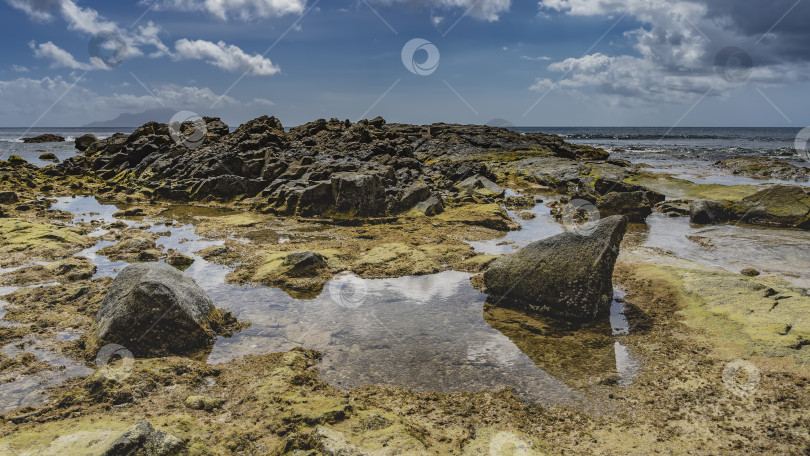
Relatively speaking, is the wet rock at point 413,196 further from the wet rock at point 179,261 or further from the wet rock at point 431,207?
the wet rock at point 179,261

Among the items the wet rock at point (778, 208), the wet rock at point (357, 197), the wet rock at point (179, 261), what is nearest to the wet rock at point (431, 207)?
the wet rock at point (357, 197)

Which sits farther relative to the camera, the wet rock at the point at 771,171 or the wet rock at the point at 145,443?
the wet rock at the point at 771,171

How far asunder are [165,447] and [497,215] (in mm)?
15897

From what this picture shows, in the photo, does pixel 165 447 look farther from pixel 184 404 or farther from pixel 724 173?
pixel 724 173

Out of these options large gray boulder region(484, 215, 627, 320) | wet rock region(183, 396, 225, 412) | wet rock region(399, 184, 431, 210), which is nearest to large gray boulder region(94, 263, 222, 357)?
wet rock region(183, 396, 225, 412)
